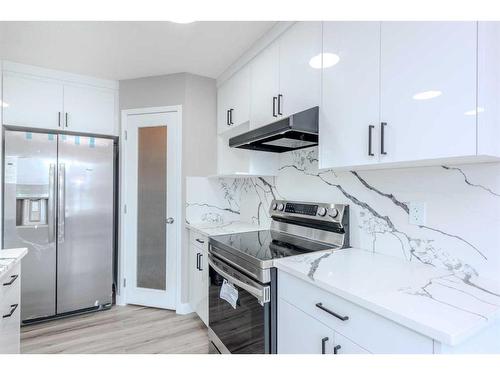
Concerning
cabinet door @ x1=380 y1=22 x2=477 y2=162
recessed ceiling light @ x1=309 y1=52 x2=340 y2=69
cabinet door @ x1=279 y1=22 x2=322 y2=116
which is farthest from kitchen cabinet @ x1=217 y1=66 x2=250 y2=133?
cabinet door @ x1=380 y1=22 x2=477 y2=162

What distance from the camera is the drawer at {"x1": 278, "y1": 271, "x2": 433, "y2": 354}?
815mm

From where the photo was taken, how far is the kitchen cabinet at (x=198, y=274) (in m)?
2.23

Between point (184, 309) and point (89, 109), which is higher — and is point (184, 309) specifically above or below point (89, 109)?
below

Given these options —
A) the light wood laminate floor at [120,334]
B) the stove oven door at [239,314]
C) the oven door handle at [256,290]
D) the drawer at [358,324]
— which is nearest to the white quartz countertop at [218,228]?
the stove oven door at [239,314]

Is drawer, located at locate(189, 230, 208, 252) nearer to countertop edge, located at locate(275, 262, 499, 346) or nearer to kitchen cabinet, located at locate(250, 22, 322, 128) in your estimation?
kitchen cabinet, located at locate(250, 22, 322, 128)

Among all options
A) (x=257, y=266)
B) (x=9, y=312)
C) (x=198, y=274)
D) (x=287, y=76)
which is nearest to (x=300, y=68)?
(x=287, y=76)

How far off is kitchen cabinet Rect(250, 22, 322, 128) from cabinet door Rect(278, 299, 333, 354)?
1.12 metres

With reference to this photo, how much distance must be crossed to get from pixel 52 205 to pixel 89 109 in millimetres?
1055

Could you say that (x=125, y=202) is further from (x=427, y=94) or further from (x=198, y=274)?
(x=427, y=94)

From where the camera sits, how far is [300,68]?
1.68 metres

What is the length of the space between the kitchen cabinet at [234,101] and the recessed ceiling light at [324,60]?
79 cm

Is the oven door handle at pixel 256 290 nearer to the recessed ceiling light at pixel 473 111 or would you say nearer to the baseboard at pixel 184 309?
the recessed ceiling light at pixel 473 111

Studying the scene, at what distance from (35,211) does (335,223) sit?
2502 mm
